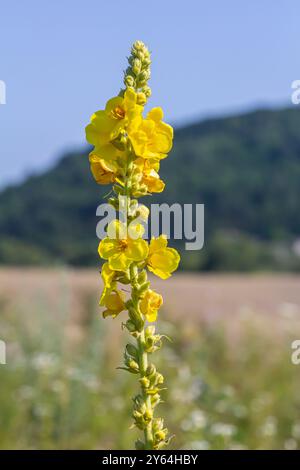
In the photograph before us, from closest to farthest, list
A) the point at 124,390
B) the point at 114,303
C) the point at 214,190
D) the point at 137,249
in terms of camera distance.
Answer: the point at 137,249, the point at 114,303, the point at 124,390, the point at 214,190

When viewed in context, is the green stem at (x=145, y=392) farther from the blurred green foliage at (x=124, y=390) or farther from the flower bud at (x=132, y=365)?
the blurred green foliage at (x=124, y=390)

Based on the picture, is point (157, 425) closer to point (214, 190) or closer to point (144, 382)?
point (144, 382)

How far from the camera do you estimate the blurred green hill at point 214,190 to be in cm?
5242

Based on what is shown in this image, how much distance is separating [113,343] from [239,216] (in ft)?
154

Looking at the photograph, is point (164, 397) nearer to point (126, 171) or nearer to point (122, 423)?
point (122, 423)

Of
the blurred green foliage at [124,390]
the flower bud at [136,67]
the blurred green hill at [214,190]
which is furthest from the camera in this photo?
the blurred green hill at [214,190]

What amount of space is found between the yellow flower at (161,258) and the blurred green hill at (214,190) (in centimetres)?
4043

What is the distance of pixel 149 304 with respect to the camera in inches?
73.0

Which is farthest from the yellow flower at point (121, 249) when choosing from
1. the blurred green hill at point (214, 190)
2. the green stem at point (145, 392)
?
the blurred green hill at point (214, 190)

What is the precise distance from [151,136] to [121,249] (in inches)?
11.7

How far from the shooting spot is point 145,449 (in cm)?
183

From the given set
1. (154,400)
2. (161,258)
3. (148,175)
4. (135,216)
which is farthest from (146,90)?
(154,400)

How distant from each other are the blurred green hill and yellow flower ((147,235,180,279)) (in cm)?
4043
